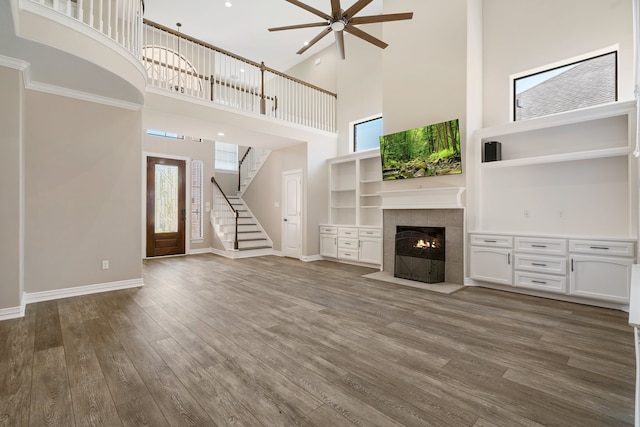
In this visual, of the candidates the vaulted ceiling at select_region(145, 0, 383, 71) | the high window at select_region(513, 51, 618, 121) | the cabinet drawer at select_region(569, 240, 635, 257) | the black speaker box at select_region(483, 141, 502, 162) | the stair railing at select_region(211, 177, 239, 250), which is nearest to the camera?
the cabinet drawer at select_region(569, 240, 635, 257)

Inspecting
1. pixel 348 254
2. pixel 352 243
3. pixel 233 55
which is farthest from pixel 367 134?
pixel 233 55

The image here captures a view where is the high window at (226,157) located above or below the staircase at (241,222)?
above

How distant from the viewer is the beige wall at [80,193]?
151 inches

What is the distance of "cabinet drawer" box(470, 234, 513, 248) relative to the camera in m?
4.28

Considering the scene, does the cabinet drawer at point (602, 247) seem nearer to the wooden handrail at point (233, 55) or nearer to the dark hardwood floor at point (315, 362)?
the dark hardwood floor at point (315, 362)

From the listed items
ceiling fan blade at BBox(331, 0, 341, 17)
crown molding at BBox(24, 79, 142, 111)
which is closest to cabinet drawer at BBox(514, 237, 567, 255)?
ceiling fan blade at BBox(331, 0, 341, 17)

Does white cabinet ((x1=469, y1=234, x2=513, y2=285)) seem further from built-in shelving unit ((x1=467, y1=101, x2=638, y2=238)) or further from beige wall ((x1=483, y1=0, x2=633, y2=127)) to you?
beige wall ((x1=483, y1=0, x2=633, y2=127))

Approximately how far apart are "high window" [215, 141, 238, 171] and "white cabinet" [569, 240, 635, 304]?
8883mm

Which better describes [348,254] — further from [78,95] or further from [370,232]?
[78,95]

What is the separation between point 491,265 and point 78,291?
6.07 m

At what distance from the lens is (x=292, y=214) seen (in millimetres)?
7578

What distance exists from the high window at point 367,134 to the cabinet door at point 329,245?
2.33m

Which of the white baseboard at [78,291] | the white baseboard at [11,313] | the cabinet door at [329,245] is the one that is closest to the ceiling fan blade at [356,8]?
the cabinet door at [329,245]

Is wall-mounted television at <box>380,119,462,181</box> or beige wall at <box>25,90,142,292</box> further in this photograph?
wall-mounted television at <box>380,119,462,181</box>
